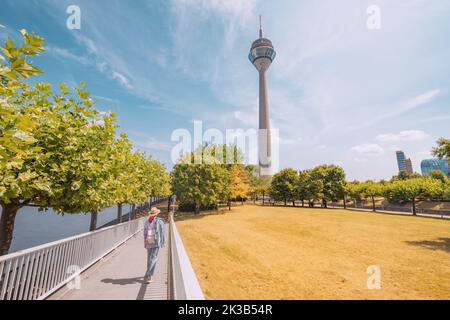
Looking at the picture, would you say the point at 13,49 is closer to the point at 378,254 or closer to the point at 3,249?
the point at 3,249

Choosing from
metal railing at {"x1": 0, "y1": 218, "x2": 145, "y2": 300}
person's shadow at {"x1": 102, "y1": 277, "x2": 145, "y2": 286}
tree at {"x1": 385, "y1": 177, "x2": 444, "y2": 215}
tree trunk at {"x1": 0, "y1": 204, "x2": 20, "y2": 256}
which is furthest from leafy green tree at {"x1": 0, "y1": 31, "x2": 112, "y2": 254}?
tree at {"x1": 385, "y1": 177, "x2": 444, "y2": 215}

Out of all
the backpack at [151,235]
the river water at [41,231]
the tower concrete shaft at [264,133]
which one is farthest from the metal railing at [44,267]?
the tower concrete shaft at [264,133]

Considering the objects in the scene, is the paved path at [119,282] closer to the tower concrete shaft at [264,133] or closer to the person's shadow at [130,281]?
the person's shadow at [130,281]

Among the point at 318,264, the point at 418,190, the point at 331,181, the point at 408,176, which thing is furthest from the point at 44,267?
the point at 408,176

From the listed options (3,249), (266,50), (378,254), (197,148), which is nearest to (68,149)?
(3,249)

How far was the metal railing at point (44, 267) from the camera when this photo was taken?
4.22 m

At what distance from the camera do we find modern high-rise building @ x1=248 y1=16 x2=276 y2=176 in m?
115

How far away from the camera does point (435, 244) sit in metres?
16.8

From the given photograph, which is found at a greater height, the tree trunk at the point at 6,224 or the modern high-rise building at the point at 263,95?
the modern high-rise building at the point at 263,95

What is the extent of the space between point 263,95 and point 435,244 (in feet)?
363

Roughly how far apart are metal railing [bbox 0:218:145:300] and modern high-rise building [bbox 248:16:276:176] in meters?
104

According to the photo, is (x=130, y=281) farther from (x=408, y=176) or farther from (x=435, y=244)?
(x=408, y=176)

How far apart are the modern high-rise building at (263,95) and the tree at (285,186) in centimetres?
4402
